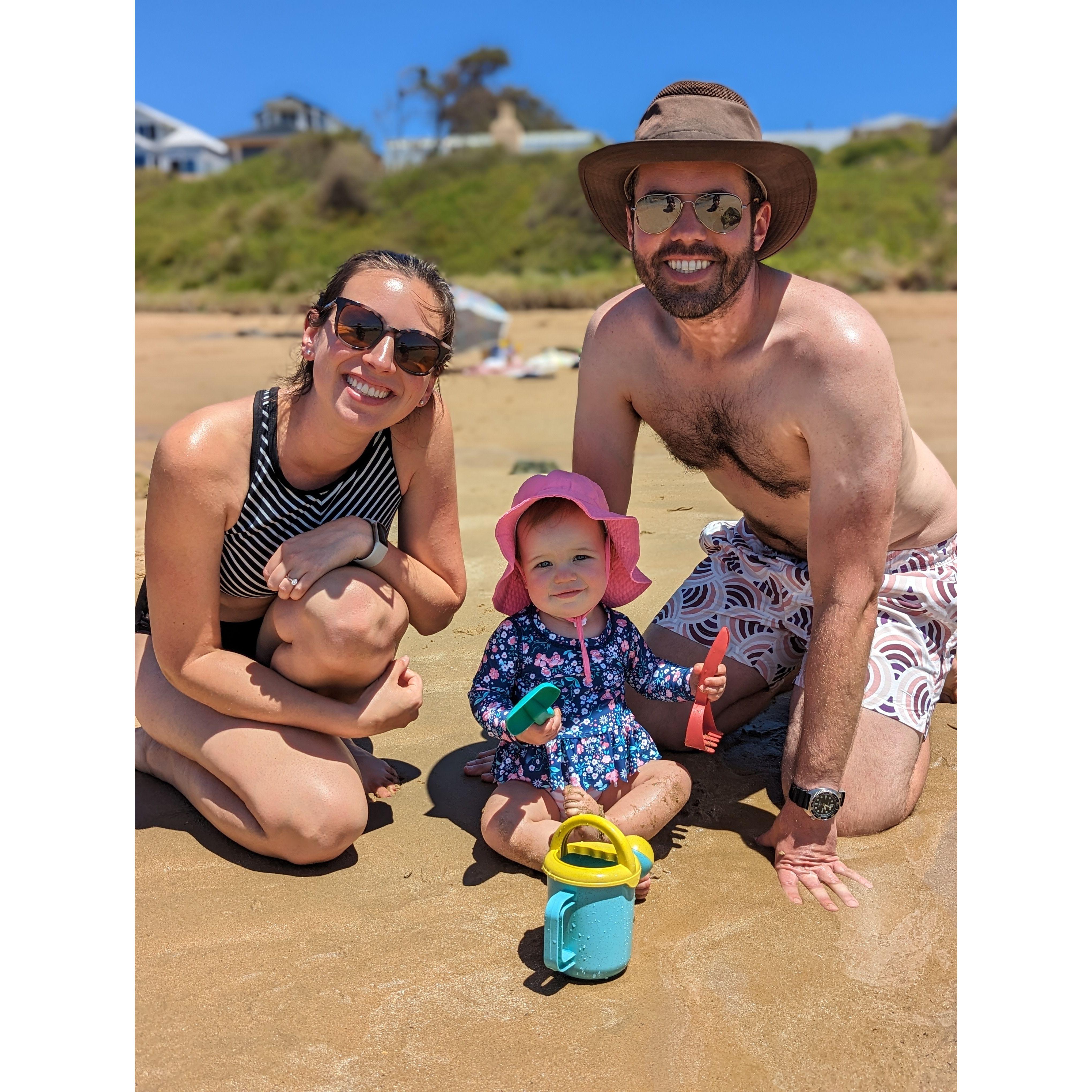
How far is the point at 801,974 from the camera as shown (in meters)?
2.34

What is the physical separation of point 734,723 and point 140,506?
4260mm

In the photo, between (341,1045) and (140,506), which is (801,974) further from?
(140,506)

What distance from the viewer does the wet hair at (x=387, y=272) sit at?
286cm

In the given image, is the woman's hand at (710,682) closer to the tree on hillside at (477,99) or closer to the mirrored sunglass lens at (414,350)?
the mirrored sunglass lens at (414,350)

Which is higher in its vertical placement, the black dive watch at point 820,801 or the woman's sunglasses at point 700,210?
the woman's sunglasses at point 700,210

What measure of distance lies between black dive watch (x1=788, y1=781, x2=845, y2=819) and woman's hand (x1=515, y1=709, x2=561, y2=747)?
0.68m

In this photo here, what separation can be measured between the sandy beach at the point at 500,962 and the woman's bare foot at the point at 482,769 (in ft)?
0.10

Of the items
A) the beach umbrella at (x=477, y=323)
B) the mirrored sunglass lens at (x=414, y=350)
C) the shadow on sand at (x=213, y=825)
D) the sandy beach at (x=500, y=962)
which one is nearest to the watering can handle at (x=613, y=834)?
the sandy beach at (x=500, y=962)

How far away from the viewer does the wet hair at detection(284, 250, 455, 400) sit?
286 cm

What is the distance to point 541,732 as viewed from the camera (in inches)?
105

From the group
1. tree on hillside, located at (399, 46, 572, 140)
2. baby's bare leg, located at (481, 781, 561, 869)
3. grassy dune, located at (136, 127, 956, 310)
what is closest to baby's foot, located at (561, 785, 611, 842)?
baby's bare leg, located at (481, 781, 561, 869)

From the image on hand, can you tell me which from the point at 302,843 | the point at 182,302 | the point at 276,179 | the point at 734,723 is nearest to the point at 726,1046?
the point at 302,843

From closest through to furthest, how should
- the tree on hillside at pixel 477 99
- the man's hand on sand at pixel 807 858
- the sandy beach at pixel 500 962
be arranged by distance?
the sandy beach at pixel 500 962 → the man's hand on sand at pixel 807 858 → the tree on hillside at pixel 477 99

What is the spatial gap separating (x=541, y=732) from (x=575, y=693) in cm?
26
